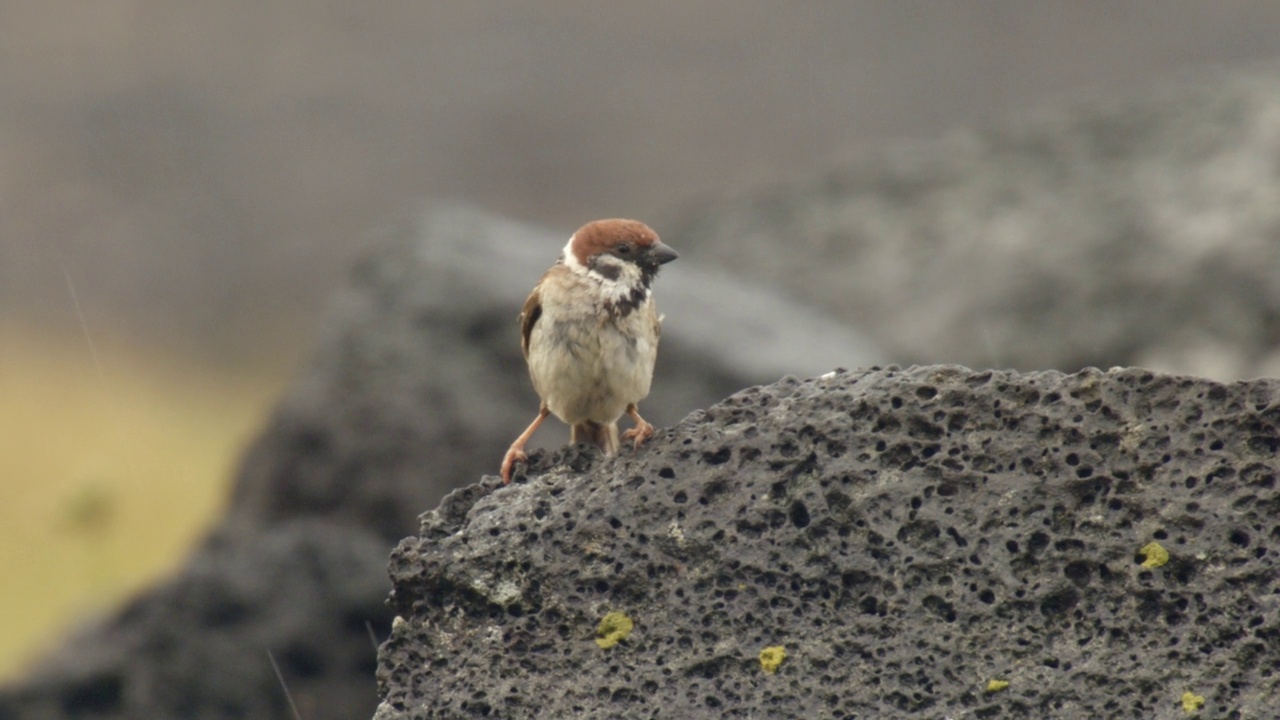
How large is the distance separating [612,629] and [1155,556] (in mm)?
1247

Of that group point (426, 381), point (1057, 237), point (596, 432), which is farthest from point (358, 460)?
point (1057, 237)

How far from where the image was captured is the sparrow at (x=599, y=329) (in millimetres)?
5941

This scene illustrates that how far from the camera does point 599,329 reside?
5957 millimetres

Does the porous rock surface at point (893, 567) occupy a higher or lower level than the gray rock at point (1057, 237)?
lower

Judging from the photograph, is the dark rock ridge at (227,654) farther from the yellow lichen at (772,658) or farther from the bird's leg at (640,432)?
the yellow lichen at (772,658)

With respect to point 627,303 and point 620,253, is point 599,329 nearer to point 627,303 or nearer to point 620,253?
point 627,303

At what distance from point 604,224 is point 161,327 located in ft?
Answer: 33.8

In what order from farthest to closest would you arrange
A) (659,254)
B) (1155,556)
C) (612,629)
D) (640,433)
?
(659,254)
(640,433)
(612,629)
(1155,556)

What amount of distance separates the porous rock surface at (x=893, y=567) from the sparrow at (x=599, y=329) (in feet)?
4.17

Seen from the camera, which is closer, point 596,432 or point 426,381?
point 596,432

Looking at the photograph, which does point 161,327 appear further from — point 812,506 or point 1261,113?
point 812,506

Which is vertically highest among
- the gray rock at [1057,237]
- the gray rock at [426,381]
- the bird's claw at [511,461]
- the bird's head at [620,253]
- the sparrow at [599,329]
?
the gray rock at [1057,237]

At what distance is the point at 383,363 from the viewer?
8.65 meters

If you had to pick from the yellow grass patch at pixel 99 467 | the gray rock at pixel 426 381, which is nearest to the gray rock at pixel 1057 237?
the gray rock at pixel 426 381
